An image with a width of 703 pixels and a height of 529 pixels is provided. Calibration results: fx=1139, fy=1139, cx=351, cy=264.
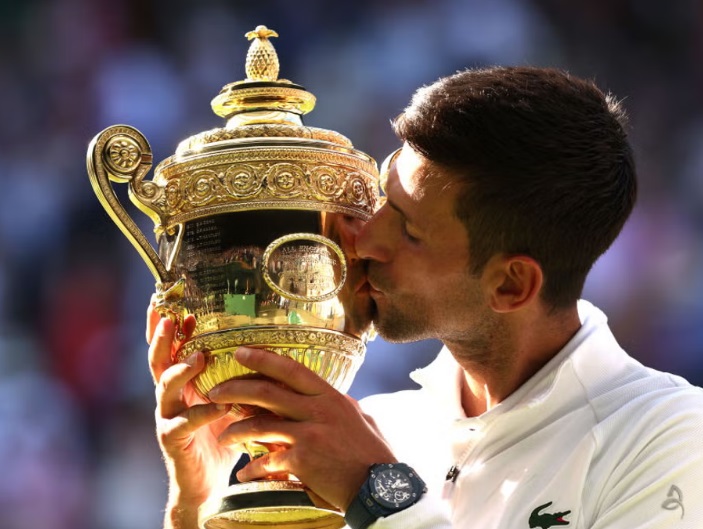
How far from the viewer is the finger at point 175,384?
6.86 ft

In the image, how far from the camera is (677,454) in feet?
6.80

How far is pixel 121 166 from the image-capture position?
7.05 ft

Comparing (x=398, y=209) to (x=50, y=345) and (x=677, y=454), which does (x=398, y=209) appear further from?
(x=50, y=345)

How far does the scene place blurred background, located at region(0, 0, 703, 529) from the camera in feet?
16.4

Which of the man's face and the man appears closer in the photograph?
the man

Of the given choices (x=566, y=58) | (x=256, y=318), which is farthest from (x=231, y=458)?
(x=566, y=58)

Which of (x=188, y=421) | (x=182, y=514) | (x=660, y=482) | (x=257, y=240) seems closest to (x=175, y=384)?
(x=188, y=421)

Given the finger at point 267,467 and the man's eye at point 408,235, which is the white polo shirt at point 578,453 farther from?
the man's eye at point 408,235

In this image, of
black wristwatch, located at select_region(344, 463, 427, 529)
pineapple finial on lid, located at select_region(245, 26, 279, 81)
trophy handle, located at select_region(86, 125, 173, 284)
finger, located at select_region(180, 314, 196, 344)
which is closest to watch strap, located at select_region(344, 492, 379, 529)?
black wristwatch, located at select_region(344, 463, 427, 529)

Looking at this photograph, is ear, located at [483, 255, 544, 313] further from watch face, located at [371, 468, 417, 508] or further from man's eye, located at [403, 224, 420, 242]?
watch face, located at [371, 468, 417, 508]

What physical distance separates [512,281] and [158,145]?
10.5ft

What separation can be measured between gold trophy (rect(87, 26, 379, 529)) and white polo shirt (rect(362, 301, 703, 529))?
Answer: 270mm

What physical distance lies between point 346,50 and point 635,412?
150 inches

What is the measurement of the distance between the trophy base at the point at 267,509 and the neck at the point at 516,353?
1.40 feet
